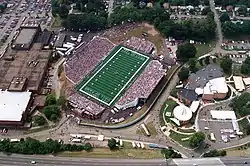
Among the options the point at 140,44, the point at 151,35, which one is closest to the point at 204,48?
the point at 151,35

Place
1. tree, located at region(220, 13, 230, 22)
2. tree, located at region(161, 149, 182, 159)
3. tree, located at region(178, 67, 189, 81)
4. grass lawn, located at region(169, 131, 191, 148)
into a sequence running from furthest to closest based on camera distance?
tree, located at region(220, 13, 230, 22) < tree, located at region(178, 67, 189, 81) < grass lawn, located at region(169, 131, 191, 148) < tree, located at region(161, 149, 182, 159)

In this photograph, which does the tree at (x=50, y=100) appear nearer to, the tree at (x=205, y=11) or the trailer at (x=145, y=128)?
the trailer at (x=145, y=128)

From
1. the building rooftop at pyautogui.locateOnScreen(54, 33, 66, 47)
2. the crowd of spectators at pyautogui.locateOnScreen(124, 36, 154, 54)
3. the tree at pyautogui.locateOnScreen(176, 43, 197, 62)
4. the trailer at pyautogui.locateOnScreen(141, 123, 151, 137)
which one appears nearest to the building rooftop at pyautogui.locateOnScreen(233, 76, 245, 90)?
the tree at pyautogui.locateOnScreen(176, 43, 197, 62)

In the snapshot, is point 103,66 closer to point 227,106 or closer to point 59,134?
point 59,134

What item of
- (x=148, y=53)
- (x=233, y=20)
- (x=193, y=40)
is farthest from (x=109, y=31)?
(x=233, y=20)

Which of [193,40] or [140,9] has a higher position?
[140,9]

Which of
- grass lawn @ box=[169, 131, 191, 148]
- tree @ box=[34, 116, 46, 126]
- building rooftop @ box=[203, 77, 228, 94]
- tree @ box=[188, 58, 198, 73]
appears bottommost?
grass lawn @ box=[169, 131, 191, 148]

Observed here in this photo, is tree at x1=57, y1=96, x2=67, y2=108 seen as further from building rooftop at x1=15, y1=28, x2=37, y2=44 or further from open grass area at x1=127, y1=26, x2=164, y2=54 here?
open grass area at x1=127, y1=26, x2=164, y2=54
